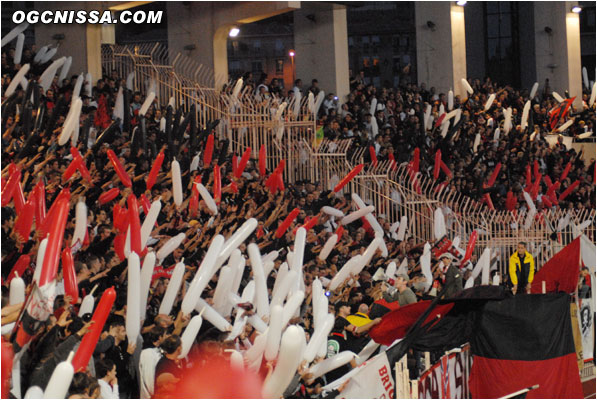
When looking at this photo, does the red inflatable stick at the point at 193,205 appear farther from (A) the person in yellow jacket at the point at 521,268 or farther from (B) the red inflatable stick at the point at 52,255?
(B) the red inflatable stick at the point at 52,255

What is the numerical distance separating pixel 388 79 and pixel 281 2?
33914 millimetres

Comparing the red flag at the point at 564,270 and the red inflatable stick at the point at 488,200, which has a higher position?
the red inflatable stick at the point at 488,200

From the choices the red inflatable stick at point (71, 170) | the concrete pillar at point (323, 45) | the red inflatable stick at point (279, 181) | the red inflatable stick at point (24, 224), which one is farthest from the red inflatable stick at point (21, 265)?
the concrete pillar at point (323, 45)

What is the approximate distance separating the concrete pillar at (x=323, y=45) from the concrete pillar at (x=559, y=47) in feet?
32.7

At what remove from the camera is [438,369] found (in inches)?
368

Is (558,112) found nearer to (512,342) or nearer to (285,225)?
(285,225)

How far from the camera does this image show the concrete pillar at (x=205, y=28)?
2336 centimetres

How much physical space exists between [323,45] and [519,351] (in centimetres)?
1629

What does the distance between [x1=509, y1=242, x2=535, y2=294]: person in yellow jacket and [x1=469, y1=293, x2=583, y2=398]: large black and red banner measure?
5442 mm

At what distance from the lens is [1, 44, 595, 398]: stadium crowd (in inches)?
278

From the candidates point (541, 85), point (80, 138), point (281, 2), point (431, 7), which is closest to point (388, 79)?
point (541, 85)

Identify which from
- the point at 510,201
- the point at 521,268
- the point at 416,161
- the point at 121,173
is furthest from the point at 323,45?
the point at 121,173

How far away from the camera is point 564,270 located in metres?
11.4

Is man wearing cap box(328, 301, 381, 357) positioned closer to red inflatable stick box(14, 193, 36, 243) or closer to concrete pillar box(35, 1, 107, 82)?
red inflatable stick box(14, 193, 36, 243)
